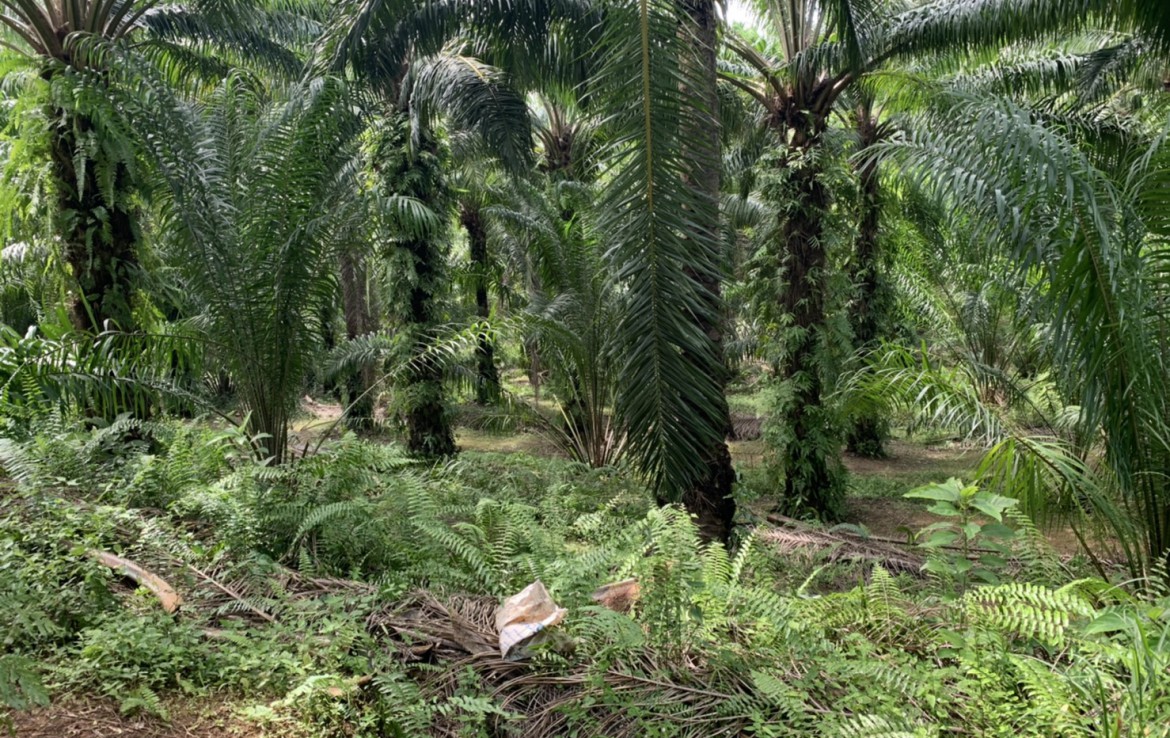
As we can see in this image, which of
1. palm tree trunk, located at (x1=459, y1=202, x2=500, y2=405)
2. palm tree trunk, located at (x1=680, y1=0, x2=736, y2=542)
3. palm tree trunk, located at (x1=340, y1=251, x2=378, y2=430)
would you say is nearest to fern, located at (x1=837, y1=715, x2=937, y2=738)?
palm tree trunk, located at (x1=680, y1=0, x2=736, y2=542)

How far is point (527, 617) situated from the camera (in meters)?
2.76

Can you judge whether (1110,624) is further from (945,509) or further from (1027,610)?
(945,509)

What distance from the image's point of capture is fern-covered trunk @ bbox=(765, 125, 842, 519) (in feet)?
26.7

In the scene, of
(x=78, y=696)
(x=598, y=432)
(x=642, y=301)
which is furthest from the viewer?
(x=598, y=432)

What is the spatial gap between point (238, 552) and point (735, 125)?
1133 centimetres

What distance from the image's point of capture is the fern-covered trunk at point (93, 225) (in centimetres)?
613

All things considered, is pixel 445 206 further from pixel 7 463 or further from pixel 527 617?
pixel 527 617

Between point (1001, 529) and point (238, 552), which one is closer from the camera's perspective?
point (1001, 529)

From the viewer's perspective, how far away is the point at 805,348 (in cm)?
820

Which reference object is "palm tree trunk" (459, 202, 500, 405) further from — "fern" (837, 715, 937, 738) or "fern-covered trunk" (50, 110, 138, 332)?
"fern" (837, 715, 937, 738)

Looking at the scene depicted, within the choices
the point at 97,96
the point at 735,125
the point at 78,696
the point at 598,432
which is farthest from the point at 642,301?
the point at 735,125

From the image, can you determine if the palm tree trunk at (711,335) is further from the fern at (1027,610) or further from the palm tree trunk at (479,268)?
the palm tree trunk at (479,268)

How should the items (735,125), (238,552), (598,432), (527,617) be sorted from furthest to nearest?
1. (735,125)
2. (598,432)
3. (238,552)
4. (527,617)

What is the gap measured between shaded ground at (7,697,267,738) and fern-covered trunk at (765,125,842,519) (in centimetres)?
677
